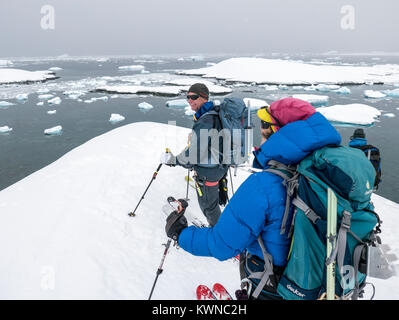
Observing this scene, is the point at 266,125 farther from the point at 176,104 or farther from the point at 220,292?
the point at 176,104

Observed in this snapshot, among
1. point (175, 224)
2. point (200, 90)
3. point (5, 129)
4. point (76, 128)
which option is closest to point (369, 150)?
point (200, 90)

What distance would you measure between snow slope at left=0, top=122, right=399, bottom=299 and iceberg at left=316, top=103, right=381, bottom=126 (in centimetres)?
1454

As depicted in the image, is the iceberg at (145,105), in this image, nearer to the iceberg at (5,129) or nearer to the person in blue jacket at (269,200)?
the iceberg at (5,129)

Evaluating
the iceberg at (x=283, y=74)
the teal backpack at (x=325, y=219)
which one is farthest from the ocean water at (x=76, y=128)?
the iceberg at (x=283, y=74)

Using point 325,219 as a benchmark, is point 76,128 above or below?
above

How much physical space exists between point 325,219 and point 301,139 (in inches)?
15.7

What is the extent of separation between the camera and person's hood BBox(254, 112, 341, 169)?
1217 millimetres

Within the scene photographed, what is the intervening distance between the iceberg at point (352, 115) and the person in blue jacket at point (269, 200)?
62.7 feet

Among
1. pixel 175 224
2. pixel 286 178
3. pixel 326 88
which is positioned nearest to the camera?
pixel 286 178

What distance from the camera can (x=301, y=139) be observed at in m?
1.23

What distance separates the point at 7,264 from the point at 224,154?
109 inches

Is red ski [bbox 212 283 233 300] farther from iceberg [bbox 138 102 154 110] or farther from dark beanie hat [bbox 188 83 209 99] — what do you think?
iceberg [bbox 138 102 154 110]

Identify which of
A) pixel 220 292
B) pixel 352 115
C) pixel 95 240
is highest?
pixel 352 115

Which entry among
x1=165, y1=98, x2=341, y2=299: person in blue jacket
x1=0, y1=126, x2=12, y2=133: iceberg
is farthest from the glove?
x1=0, y1=126, x2=12, y2=133: iceberg
